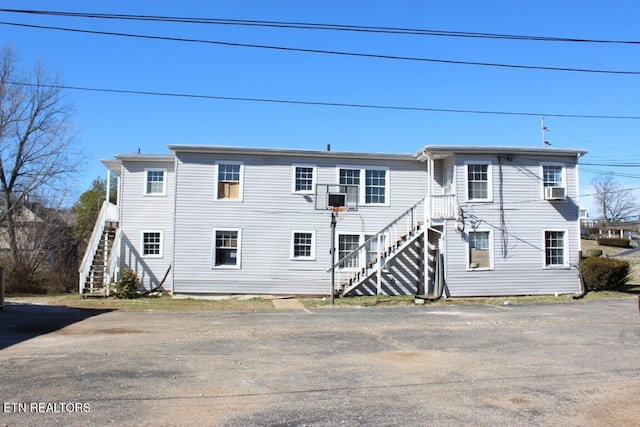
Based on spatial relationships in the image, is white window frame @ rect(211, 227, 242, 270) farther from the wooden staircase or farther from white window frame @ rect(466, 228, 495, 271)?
white window frame @ rect(466, 228, 495, 271)

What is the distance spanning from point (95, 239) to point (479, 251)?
16.0 meters

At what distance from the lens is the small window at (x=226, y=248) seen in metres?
20.5

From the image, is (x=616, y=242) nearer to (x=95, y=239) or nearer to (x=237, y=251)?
(x=237, y=251)

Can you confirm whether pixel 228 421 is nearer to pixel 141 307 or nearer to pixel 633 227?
pixel 141 307

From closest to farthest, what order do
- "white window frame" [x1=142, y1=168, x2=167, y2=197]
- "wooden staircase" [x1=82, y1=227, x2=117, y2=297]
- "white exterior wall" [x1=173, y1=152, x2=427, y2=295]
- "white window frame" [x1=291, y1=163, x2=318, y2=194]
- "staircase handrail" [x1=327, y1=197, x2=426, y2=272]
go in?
1. "staircase handrail" [x1=327, y1=197, x2=426, y2=272]
2. "white exterior wall" [x1=173, y1=152, x2=427, y2=295]
3. "wooden staircase" [x1=82, y1=227, x2=117, y2=297]
4. "white window frame" [x1=291, y1=163, x2=318, y2=194]
5. "white window frame" [x1=142, y1=168, x2=167, y2=197]

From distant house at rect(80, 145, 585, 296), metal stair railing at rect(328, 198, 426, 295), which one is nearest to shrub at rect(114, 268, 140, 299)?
distant house at rect(80, 145, 585, 296)

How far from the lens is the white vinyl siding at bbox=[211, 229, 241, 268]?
20.4 metres

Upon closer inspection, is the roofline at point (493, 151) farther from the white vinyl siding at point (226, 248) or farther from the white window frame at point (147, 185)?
the white window frame at point (147, 185)

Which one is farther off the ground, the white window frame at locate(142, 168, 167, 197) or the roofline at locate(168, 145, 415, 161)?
the roofline at locate(168, 145, 415, 161)

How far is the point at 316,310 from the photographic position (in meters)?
15.7

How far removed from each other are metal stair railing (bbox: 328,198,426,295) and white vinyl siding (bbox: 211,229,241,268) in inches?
165

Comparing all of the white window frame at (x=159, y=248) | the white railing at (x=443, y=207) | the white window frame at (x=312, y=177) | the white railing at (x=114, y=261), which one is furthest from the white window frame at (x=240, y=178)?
the white railing at (x=443, y=207)

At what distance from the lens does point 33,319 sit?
13.2 m

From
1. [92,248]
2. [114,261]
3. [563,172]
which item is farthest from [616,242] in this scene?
[92,248]
